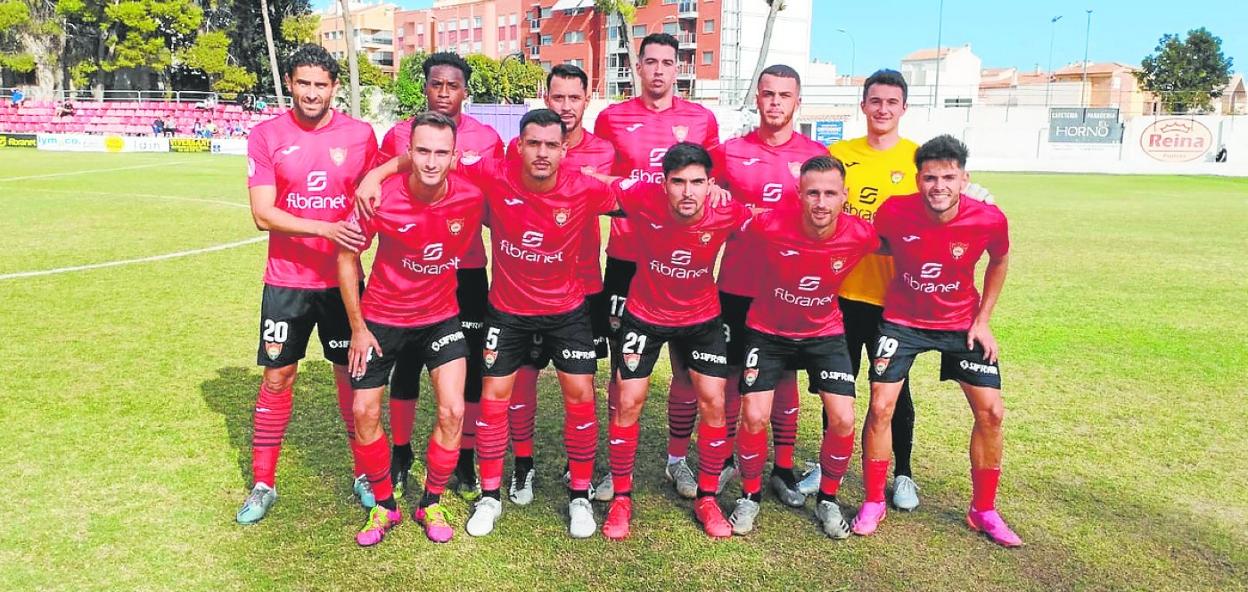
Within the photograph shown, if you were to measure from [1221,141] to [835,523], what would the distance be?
50.2 meters

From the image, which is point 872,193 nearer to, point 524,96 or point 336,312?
point 336,312

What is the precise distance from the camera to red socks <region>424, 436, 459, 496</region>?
4.86 metres

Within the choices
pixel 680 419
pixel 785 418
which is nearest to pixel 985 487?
pixel 785 418

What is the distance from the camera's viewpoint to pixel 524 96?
242 ft

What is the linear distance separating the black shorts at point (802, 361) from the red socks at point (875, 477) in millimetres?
440

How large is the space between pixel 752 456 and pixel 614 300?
1.48 meters

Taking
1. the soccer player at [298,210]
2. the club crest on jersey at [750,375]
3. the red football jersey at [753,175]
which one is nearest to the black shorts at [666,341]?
the club crest on jersey at [750,375]

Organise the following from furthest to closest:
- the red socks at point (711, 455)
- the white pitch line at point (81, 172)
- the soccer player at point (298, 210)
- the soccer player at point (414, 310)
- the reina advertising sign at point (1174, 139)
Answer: the reina advertising sign at point (1174, 139) → the white pitch line at point (81, 172) → the red socks at point (711, 455) → the soccer player at point (298, 210) → the soccer player at point (414, 310)

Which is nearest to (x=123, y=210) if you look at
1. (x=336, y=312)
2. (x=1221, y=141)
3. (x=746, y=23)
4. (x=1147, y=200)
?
(x=336, y=312)

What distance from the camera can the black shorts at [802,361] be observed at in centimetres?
493

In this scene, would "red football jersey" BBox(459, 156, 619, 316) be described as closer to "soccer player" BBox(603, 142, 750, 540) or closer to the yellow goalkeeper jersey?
"soccer player" BBox(603, 142, 750, 540)

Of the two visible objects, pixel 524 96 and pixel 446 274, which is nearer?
pixel 446 274

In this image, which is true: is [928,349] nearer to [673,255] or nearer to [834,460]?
[834,460]

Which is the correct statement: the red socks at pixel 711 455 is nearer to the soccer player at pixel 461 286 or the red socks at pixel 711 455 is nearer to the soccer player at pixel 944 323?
the soccer player at pixel 944 323
